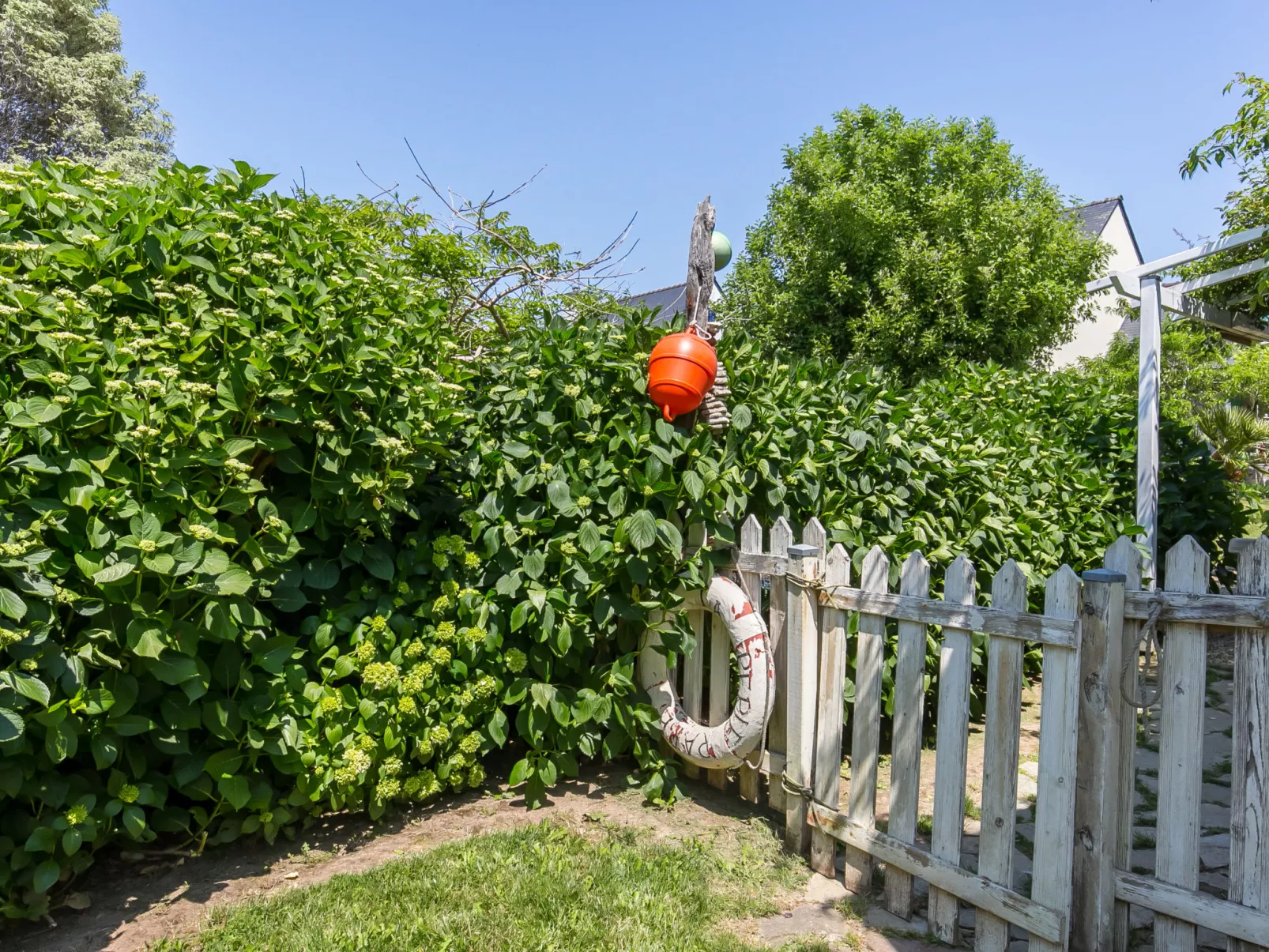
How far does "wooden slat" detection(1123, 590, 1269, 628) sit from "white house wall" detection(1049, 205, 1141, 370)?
76.5ft

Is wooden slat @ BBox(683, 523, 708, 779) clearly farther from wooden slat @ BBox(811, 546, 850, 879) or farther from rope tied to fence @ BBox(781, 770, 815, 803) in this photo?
wooden slat @ BBox(811, 546, 850, 879)

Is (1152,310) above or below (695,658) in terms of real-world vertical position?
above

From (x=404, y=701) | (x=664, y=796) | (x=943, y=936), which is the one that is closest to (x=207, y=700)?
(x=404, y=701)

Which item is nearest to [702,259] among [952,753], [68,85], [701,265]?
[701,265]

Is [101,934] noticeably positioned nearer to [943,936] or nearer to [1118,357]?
[943,936]

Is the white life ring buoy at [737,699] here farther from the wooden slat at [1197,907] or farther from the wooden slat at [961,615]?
the wooden slat at [1197,907]

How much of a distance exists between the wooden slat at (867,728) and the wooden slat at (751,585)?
1.80 feet

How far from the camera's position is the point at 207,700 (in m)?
2.60

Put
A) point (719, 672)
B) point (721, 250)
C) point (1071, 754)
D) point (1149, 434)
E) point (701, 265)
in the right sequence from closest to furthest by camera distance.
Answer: point (1071, 754) < point (719, 672) < point (701, 265) < point (721, 250) < point (1149, 434)

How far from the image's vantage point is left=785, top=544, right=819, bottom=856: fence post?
2975 millimetres

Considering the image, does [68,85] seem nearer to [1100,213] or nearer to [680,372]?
[680,372]

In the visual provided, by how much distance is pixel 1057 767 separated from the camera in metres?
2.19

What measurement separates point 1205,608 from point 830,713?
1.25 meters

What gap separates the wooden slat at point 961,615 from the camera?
86.8 inches
